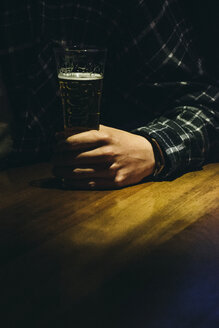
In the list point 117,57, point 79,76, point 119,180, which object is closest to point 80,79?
point 79,76

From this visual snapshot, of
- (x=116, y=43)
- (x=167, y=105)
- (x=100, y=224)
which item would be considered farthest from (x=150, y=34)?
(x=100, y=224)

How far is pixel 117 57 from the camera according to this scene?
1481mm

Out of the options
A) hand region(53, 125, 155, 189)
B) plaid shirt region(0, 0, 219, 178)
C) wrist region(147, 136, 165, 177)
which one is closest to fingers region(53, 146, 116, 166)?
hand region(53, 125, 155, 189)

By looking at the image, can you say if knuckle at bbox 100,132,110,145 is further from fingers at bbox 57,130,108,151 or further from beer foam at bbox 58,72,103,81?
beer foam at bbox 58,72,103,81

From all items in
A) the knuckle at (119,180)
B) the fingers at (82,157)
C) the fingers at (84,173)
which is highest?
the fingers at (82,157)

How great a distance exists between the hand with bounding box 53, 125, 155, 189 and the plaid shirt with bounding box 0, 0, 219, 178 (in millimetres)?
303

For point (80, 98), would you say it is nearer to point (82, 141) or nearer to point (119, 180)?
point (82, 141)

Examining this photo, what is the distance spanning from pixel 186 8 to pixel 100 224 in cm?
117

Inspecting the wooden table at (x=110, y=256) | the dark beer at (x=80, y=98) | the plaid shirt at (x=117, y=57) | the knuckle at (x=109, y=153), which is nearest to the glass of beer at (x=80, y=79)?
the dark beer at (x=80, y=98)

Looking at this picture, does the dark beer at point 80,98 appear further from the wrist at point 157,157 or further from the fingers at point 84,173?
the wrist at point 157,157

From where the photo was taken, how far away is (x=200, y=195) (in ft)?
3.30

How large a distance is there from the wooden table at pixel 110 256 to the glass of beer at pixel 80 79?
0.23 m

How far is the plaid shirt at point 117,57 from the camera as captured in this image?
4.51 ft

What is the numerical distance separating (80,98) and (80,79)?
51 mm
